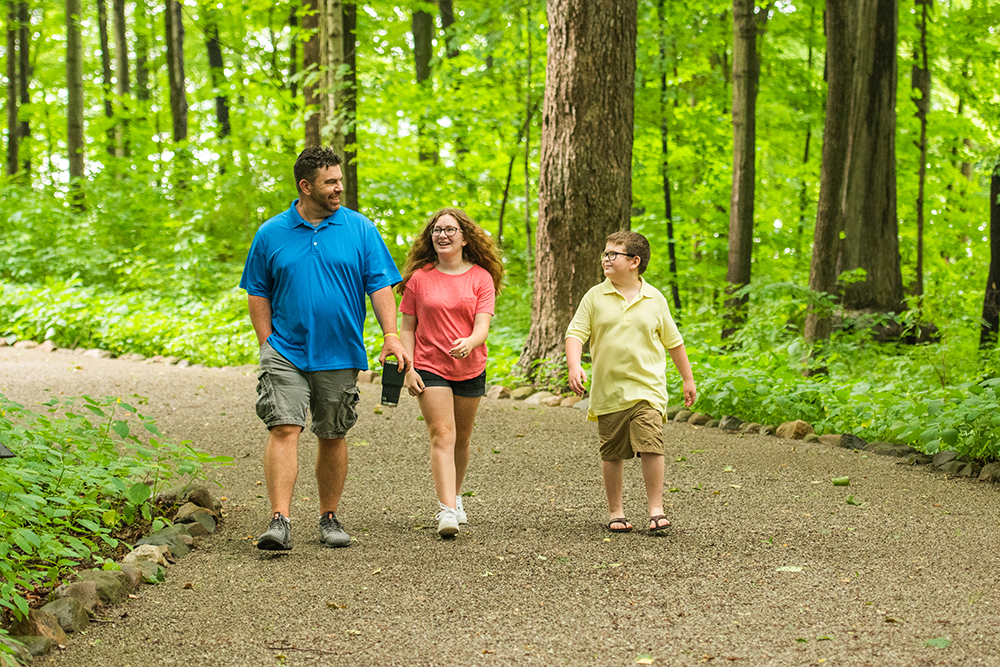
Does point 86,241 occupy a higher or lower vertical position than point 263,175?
lower

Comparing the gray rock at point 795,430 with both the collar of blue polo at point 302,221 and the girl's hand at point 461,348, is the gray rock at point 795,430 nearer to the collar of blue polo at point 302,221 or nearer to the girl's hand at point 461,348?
the girl's hand at point 461,348

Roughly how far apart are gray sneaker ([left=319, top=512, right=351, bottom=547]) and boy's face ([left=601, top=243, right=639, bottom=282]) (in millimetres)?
1985

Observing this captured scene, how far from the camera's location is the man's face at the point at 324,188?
4441 millimetres

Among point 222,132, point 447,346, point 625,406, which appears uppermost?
point 222,132

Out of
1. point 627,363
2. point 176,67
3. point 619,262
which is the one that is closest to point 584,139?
point 619,262

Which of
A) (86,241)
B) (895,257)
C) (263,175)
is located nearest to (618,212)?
(895,257)

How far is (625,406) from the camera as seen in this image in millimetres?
4711

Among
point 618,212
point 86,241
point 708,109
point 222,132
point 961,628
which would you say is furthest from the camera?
point 222,132

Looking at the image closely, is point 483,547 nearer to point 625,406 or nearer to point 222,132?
point 625,406

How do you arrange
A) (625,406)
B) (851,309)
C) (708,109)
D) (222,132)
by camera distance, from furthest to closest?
(222,132) < (708,109) < (851,309) < (625,406)

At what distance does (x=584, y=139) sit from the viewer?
9016 millimetres

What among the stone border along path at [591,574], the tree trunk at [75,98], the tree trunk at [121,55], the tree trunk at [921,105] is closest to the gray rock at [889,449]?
the stone border along path at [591,574]

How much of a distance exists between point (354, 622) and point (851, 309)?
11482 millimetres

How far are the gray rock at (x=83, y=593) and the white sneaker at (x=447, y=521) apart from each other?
169 cm
